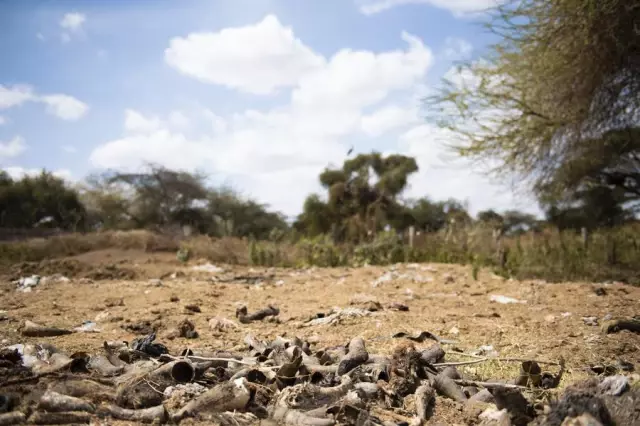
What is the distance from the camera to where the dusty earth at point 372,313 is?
4.11m

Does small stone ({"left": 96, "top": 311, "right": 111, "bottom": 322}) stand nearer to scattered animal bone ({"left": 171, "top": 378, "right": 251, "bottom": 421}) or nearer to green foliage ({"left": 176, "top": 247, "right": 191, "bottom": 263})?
scattered animal bone ({"left": 171, "top": 378, "right": 251, "bottom": 421})

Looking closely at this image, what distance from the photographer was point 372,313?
5473mm

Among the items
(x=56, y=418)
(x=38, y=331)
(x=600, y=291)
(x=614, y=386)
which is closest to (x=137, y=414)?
(x=56, y=418)

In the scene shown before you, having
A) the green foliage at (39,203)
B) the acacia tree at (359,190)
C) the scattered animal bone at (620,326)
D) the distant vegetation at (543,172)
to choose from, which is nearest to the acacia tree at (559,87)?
the distant vegetation at (543,172)

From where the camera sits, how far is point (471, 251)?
485 inches

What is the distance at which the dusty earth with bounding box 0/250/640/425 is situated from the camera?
4.11m

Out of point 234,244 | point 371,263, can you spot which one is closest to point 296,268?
point 371,263

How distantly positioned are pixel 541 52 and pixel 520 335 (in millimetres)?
5336

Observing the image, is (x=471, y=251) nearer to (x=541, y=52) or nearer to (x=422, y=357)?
(x=541, y=52)

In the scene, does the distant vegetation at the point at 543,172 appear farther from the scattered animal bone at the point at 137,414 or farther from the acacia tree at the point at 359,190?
the scattered animal bone at the point at 137,414

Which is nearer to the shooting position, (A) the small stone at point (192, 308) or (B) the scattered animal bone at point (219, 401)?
(B) the scattered animal bone at point (219, 401)

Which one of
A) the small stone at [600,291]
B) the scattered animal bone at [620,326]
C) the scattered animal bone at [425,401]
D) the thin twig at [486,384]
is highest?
the small stone at [600,291]

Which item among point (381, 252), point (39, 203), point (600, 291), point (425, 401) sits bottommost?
point (425, 401)

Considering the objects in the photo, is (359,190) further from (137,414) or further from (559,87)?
(137,414)
